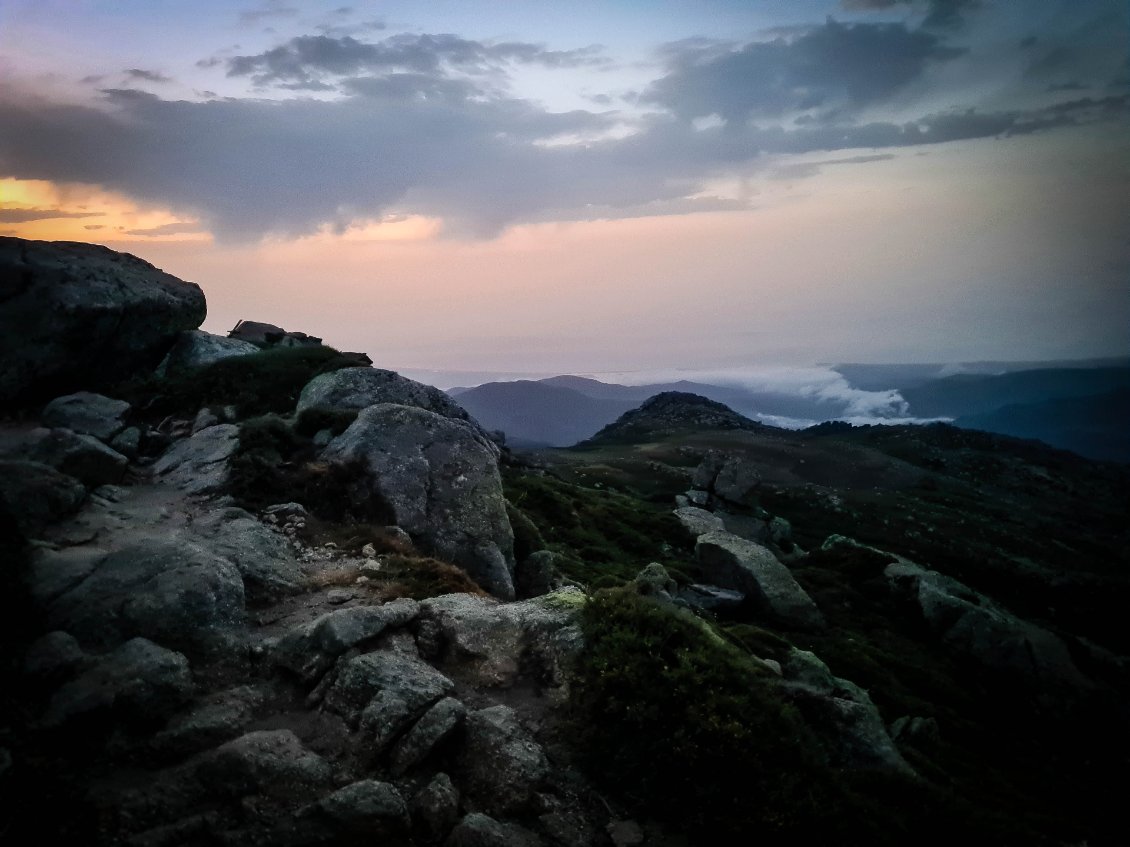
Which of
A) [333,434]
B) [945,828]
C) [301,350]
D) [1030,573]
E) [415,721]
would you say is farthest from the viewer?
[1030,573]

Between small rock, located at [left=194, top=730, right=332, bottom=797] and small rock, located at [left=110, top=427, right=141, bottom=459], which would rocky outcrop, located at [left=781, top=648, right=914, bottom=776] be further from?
small rock, located at [left=110, top=427, right=141, bottom=459]

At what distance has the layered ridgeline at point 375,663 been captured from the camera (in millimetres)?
10258

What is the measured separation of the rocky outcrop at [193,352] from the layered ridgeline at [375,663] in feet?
0.58

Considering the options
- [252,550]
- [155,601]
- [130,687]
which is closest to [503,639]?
[130,687]

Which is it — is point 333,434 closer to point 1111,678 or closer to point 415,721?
point 415,721

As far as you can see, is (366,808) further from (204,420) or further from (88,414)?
(88,414)

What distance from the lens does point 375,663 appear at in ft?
41.4

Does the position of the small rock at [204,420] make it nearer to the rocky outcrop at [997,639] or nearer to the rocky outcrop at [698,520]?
the rocky outcrop at [698,520]

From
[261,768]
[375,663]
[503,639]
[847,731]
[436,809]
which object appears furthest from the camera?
[847,731]

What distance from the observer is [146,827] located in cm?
895

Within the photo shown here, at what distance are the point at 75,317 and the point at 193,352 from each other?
6.88m

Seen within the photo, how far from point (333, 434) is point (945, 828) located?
23395 millimetres

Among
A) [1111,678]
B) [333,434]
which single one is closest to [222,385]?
[333,434]

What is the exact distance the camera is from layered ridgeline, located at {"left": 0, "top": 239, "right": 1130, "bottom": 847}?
1026 centimetres
